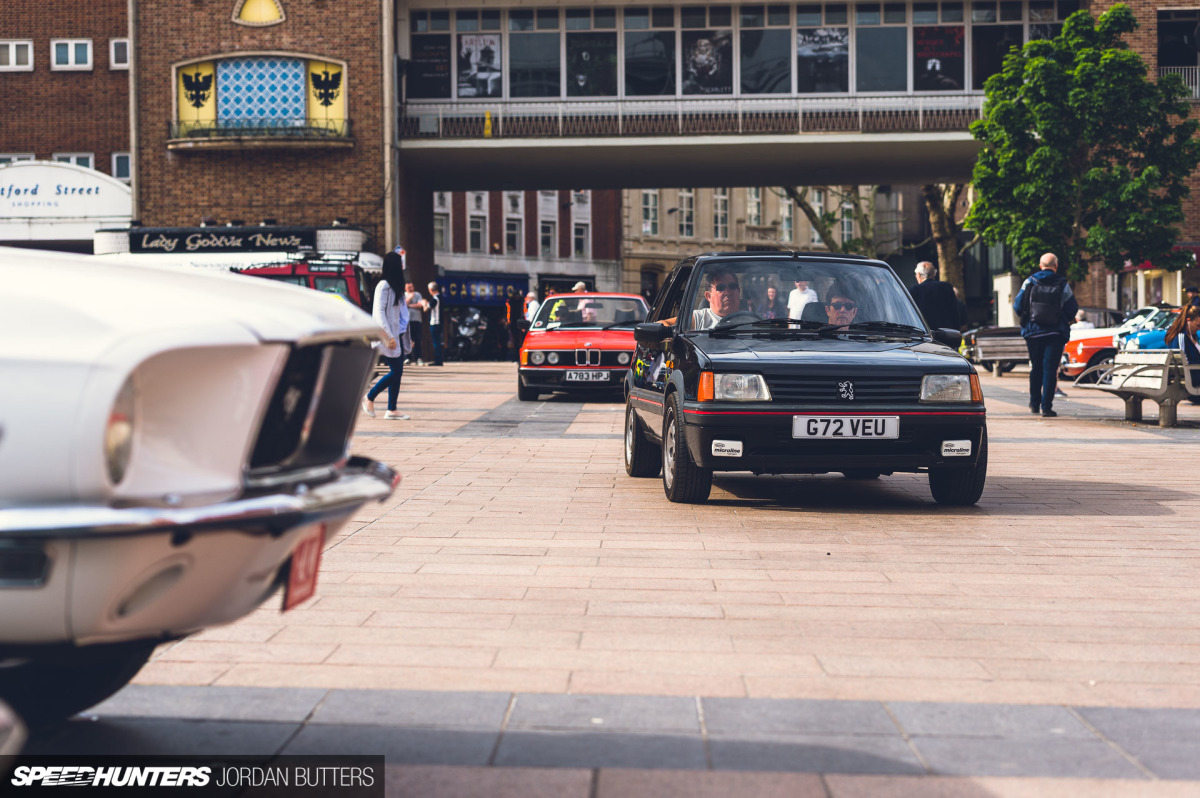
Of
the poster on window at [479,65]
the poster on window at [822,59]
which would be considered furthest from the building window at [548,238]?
the poster on window at [822,59]

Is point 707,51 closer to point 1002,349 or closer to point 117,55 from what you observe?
point 1002,349

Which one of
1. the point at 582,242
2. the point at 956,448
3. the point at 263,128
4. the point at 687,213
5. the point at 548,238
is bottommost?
the point at 956,448

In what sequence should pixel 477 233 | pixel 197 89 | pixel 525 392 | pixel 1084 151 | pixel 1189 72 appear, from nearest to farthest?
pixel 525 392
pixel 1084 151
pixel 197 89
pixel 1189 72
pixel 477 233

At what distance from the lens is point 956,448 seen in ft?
26.8

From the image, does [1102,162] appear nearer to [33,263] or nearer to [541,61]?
[541,61]

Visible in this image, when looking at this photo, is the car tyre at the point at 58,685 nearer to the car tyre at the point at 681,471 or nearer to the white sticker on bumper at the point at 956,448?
the car tyre at the point at 681,471

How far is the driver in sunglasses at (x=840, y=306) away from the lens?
894cm

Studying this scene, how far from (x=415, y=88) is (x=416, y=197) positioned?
165 inches

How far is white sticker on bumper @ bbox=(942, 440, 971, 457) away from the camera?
8148 mm

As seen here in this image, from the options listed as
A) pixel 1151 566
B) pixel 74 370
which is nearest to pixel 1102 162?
pixel 1151 566

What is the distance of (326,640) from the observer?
464cm

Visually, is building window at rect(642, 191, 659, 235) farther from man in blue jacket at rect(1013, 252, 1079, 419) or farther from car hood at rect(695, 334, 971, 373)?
car hood at rect(695, 334, 971, 373)

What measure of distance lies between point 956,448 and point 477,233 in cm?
5182

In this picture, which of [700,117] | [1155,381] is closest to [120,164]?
[700,117]
